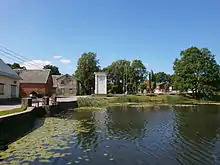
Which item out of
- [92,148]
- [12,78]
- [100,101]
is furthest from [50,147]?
[100,101]

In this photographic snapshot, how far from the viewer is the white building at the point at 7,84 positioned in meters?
26.3

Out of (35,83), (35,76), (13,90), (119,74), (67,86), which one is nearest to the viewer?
(13,90)

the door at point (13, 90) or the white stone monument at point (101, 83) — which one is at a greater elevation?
the white stone monument at point (101, 83)

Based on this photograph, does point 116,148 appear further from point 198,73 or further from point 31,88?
point 198,73

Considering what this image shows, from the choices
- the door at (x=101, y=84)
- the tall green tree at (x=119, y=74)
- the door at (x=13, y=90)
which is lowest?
the door at (x=13, y=90)

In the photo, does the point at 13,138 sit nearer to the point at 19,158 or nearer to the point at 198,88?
the point at 19,158

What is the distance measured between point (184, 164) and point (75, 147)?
515 cm

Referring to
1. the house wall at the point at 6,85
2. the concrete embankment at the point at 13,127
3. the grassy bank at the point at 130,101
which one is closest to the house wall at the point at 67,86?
the grassy bank at the point at 130,101

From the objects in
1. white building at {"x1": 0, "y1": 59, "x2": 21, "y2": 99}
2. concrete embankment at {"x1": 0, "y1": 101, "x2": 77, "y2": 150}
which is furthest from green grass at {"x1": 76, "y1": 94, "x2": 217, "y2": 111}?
concrete embankment at {"x1": 0, "y1": 101, "x2": 77, "y2": 150}

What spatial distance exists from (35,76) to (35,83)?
1929 mm

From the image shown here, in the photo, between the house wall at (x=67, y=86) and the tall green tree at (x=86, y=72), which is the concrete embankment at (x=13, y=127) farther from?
the tall green tree at (x=86, y=72)

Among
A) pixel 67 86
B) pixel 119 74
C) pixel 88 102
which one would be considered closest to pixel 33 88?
pixel 88 102

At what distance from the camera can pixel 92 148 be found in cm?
1021

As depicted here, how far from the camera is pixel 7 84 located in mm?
27609
